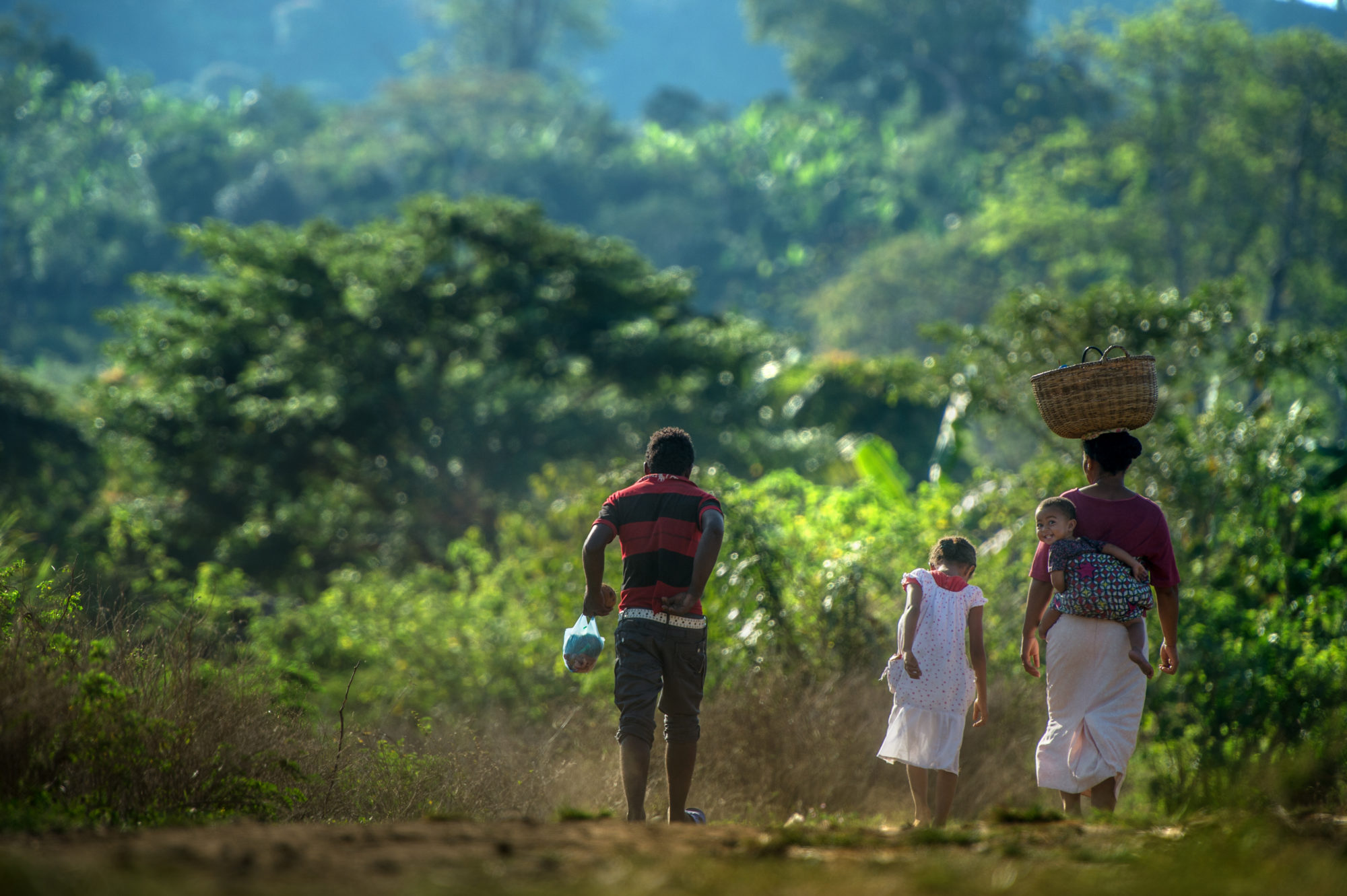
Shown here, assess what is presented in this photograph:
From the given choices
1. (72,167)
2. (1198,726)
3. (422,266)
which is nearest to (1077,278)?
(422,266)

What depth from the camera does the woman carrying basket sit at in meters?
5.18

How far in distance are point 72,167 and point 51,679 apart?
59546 mm

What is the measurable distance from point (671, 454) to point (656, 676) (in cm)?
90

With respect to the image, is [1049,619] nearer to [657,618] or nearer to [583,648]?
[657,618]

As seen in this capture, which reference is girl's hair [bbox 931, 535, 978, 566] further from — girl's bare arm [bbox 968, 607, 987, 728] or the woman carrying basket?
the woman carrying basket

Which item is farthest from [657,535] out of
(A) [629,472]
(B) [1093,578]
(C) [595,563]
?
(A) [629,472]

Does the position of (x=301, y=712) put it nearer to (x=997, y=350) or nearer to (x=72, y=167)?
(x=997, y=350)

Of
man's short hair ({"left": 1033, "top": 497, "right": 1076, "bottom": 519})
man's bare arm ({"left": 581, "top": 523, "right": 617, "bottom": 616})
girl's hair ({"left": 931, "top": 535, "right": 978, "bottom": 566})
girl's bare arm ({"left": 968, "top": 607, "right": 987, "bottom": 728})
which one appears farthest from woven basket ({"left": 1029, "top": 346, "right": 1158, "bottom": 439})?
man's bare arm ({"left": 581, "top": 523, "right": 617, "bottom": 616})

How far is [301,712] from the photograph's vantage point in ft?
20.1

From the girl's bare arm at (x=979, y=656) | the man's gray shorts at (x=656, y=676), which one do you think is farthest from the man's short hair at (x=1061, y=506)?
the man's gray shorts at (x=656, y=676)

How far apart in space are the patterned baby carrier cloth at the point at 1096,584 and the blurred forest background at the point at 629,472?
0.83 meters

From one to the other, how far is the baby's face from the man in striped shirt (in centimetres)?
127

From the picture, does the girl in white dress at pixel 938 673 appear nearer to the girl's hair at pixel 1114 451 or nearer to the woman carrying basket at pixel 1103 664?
the woman carrying basket at pixel 1103 664

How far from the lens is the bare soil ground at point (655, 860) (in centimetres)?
303
